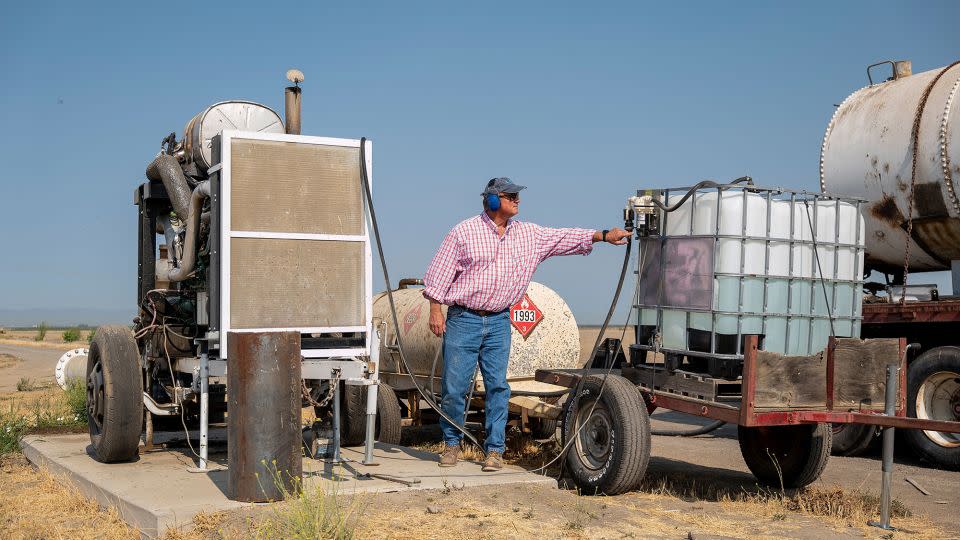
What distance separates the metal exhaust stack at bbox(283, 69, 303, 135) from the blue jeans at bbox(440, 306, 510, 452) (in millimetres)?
1900

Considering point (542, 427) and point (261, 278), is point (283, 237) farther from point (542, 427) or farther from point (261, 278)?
point (542, 427)

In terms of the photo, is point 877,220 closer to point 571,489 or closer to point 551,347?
point 551,347

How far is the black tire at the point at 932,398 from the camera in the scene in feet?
35.2

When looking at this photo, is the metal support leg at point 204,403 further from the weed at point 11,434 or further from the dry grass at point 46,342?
the dry grass at point 46,342

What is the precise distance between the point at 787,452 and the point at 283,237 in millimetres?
4448

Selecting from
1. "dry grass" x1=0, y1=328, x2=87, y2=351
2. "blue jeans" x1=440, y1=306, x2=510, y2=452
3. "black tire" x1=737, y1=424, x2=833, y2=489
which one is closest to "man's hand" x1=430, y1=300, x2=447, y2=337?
"blue jeans" x1=440, y1=306, x2=510, y2=452

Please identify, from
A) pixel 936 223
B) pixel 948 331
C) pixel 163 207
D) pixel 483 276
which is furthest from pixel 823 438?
pixel 163 207

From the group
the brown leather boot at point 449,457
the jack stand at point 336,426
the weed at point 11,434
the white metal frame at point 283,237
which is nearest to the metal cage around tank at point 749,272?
the brown leather boot at point 449,457

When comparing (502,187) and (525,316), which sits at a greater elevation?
(502,187)

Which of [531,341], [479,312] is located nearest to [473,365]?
[479,312]

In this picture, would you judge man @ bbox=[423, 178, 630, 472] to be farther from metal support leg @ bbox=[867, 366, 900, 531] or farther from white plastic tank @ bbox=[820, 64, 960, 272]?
white plastic tank @ bbox=[820, 64, 960, 272]

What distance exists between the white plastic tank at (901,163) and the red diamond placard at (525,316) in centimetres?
445

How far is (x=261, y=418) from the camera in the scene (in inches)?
261

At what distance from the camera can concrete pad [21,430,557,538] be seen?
653 centimetres
